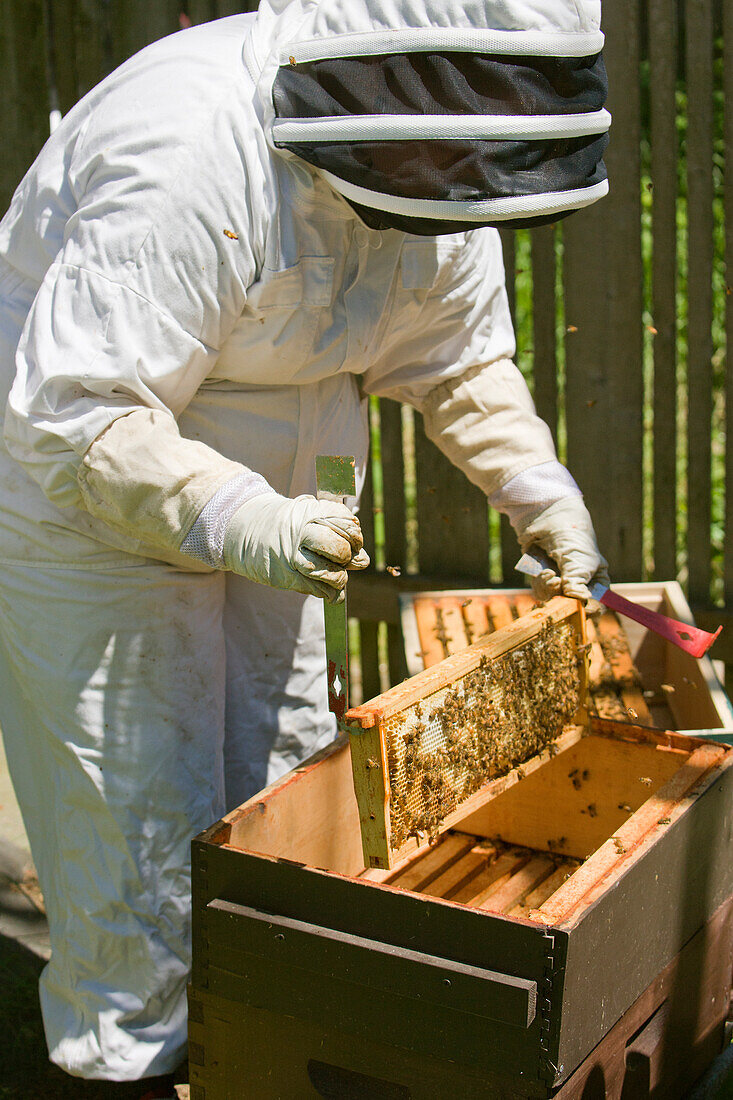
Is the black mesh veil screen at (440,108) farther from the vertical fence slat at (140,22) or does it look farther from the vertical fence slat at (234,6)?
the vertical fence slat at (140,22)

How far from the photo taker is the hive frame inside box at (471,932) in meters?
1.66

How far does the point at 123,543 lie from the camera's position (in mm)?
2211

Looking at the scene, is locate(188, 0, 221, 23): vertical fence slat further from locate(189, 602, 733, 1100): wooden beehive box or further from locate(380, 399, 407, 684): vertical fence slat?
locate(189, 602, 733, 1100): wooden beehive box

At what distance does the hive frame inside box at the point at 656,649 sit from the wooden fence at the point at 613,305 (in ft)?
1.81

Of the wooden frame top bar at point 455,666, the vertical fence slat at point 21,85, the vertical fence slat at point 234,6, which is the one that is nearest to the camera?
the wooden frame top bar at point 455,666

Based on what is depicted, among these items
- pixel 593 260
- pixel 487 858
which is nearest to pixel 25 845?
pixel 487 858

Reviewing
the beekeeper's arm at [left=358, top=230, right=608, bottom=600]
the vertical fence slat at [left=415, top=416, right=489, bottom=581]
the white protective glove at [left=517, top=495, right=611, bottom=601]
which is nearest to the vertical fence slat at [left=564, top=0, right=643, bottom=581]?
the vertical fence slat at [left=415, top=416, right=489, bottom=581]

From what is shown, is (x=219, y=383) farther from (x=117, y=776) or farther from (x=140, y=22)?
(x=140, y=22)

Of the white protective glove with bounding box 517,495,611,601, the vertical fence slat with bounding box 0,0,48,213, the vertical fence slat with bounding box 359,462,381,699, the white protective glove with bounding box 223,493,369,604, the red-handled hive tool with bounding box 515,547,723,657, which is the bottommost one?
the vertical fence slat with bounding box 359,462,381,699

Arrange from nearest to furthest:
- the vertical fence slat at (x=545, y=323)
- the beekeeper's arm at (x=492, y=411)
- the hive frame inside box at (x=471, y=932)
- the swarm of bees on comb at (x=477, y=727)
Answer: the hive frame inside box at (x=471, y=932), the swarm of bees on comb at (x=477, y=727), the beekeeper's arm at (x=492, y=411), the vertical fence slat at (x=545, y=323)

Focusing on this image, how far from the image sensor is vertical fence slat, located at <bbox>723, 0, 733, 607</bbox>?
3426 millimetres

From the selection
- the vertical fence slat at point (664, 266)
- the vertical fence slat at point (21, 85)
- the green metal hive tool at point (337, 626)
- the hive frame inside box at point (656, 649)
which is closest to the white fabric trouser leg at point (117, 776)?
the green metal hive tool at point (337, 626)

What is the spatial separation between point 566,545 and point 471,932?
117cm

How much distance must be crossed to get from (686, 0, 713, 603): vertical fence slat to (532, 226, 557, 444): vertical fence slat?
1.55 feet
